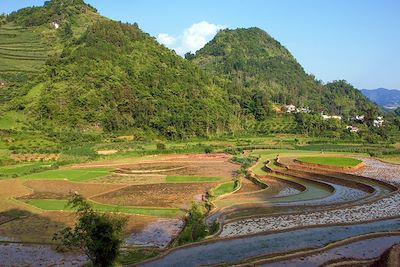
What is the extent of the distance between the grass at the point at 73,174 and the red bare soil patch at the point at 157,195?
875 centimetres

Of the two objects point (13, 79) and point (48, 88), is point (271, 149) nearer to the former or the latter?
point (48, 88)

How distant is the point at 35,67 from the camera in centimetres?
10475

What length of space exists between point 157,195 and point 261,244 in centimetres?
1733

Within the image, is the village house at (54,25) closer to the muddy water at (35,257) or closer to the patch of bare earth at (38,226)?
the patch of bare earth at (38,226)

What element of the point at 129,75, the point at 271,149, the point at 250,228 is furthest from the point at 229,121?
the point at 250,228

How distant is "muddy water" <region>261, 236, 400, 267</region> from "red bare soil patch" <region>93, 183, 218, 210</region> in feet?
50.0

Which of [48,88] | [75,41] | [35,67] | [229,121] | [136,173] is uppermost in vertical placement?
[75,41]

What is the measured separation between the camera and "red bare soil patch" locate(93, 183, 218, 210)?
108 feet

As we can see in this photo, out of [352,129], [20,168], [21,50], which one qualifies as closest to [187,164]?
[20,168]

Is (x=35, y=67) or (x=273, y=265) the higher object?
(x=35, y=67)

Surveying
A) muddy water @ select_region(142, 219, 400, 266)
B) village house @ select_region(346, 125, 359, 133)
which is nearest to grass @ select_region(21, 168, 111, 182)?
muddy water @ select_region(142, 219, 400, 266)

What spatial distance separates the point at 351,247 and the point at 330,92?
542ft

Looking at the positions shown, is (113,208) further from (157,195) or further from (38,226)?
(38,226)

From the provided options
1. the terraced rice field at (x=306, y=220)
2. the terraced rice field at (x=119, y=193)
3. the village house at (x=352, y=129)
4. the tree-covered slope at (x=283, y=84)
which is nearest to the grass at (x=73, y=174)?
the terraced rice field at (x=119, y=193)
